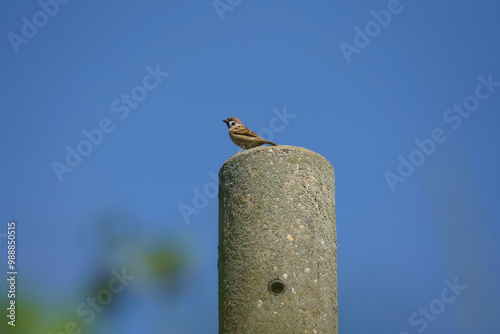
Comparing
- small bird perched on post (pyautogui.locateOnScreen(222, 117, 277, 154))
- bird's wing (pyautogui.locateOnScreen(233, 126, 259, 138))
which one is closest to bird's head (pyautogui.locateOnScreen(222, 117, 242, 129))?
small bird perched on post (pyautogui.locateOnScreen(222, 117, 277, 154))

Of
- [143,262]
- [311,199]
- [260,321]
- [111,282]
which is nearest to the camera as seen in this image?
[260,321]

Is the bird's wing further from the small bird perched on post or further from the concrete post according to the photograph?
the concrete post

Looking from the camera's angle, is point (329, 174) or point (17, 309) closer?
point (329, 174)

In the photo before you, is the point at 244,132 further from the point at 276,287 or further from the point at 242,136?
the point at 276,287

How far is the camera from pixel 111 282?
12328 millimetres

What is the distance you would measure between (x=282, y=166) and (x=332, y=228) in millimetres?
771

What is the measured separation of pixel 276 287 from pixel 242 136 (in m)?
2.92

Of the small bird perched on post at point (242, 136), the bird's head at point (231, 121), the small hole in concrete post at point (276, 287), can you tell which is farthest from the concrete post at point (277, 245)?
the bird's head at point (231, 121)

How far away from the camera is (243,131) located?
25.0 feet

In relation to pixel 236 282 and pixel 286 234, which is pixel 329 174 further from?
pixel 236 282

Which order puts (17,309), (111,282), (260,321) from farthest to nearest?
(111,282)
(17,309)
(260,321)

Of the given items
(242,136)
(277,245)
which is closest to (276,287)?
(277,245)

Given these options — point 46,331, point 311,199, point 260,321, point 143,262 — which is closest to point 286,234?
point 311,199

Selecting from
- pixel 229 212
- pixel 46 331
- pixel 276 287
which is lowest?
pixel 46 331
